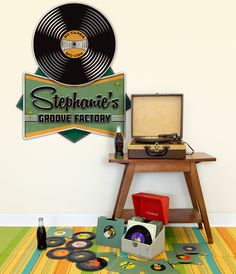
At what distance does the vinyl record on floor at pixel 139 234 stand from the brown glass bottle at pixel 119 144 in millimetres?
598

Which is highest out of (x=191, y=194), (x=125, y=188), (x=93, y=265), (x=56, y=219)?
(x=125, y=188)

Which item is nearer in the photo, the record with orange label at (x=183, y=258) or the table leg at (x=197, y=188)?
the record with orange label at (x=183, y=258)

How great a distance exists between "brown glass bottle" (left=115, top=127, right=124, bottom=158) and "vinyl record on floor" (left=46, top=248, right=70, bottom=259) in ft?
2.78

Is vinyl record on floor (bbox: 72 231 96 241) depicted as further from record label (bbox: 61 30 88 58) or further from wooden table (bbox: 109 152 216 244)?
record label (bbox: 61 30 88 58)

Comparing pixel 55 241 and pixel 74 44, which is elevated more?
pixel 74 44

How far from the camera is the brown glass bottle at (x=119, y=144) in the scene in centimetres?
298

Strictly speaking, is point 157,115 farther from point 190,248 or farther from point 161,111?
point 190,248

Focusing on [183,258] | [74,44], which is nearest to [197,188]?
[183,258]

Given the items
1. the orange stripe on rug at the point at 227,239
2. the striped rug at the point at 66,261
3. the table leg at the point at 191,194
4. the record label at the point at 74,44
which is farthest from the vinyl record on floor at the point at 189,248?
the record label at the point at 74,44

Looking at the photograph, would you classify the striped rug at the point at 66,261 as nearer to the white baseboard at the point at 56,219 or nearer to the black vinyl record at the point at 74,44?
the white baseboard at the point at 56,219

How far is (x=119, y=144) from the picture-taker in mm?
3012

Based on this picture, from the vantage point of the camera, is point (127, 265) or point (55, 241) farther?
point (55, 241)

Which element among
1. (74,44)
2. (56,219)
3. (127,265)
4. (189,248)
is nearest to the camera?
(127,265)

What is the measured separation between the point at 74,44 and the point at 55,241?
67.1 inches
